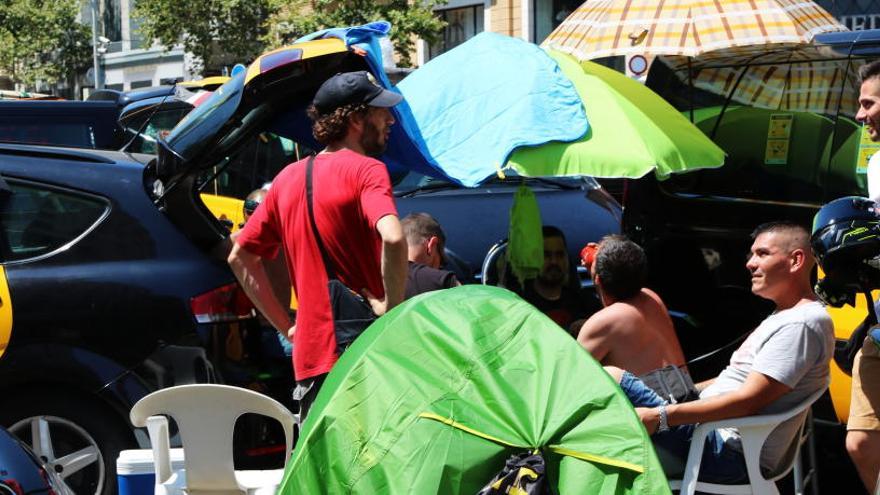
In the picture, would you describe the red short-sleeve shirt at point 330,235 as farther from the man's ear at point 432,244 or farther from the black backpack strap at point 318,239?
the man's ear at point 432,244

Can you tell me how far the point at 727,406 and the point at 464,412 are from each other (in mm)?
1533

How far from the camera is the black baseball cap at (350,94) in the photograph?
4.32 m

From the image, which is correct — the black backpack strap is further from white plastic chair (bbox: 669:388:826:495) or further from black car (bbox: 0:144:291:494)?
white plastic chair (bbox: 669:388:826:495)

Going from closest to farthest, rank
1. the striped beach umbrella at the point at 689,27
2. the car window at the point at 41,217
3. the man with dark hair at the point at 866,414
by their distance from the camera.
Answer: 1. the man with dark hair at the point at 866,414
2. the car window at the point at 41,217
3. the striped beach umbrella at the point at 689,27

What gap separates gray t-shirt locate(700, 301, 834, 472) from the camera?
4.36 meters

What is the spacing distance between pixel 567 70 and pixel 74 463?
2730mm

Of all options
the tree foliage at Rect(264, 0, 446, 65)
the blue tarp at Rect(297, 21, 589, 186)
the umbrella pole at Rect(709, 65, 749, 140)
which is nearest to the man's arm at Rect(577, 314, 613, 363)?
the blue tarp at Rect(297, 21, 589, 186)

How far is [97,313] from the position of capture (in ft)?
16.7

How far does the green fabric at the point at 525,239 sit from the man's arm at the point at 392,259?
208cm

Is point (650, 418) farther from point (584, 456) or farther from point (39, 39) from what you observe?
point (39, 39)

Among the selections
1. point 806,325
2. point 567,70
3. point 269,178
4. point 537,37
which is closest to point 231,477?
point 806,325

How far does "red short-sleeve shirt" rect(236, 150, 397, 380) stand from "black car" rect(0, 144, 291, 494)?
96 centimetres

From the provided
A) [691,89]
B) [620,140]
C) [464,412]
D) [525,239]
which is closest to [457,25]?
[691,89]

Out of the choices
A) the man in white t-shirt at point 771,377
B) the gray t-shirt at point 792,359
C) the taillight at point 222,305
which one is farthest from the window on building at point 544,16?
the gray t-shirt at point 792,359
